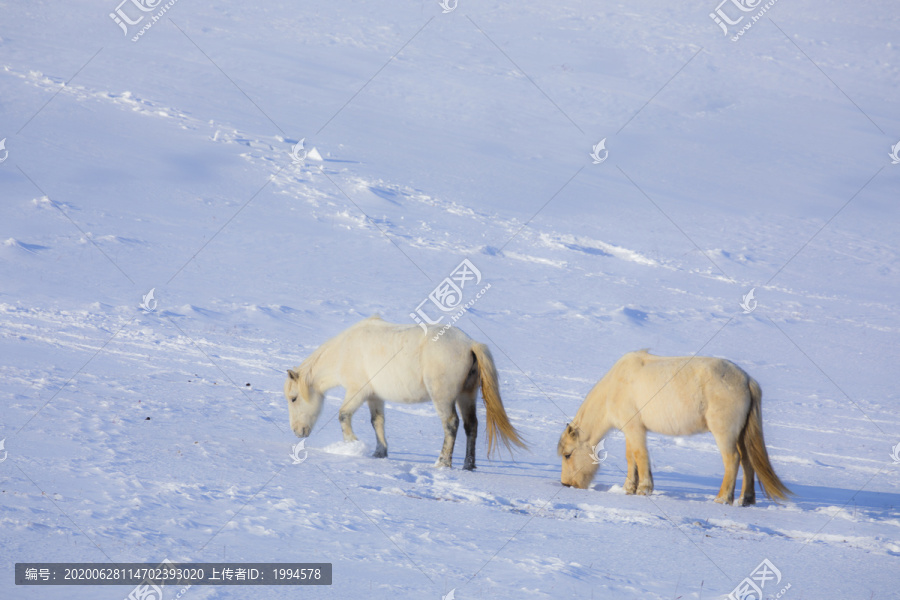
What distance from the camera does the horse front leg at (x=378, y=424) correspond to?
390 inches

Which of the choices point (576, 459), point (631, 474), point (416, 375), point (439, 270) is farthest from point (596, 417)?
point (439, 270)

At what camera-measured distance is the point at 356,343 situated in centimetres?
1016

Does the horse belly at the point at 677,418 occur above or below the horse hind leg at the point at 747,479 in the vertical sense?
above

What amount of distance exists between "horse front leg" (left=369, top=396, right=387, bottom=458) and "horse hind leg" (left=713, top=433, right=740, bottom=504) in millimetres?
3782

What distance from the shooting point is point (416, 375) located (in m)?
9.57

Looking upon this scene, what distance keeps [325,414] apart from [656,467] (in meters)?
5.00

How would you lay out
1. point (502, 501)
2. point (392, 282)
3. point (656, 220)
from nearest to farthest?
point (502, 501), point (392, 282), point (656, 220)

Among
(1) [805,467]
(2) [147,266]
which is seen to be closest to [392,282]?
(2) [147,266]

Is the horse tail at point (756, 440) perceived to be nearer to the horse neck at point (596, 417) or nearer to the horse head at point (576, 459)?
the horse neck at point (596, 417)

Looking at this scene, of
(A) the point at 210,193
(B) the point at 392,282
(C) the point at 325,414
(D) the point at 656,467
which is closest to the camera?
(D) the point at 656,467

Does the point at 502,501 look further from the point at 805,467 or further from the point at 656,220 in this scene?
the point at 656,220

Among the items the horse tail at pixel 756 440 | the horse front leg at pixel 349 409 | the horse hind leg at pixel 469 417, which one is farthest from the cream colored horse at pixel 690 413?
the horse front leg at pixel 349 409
